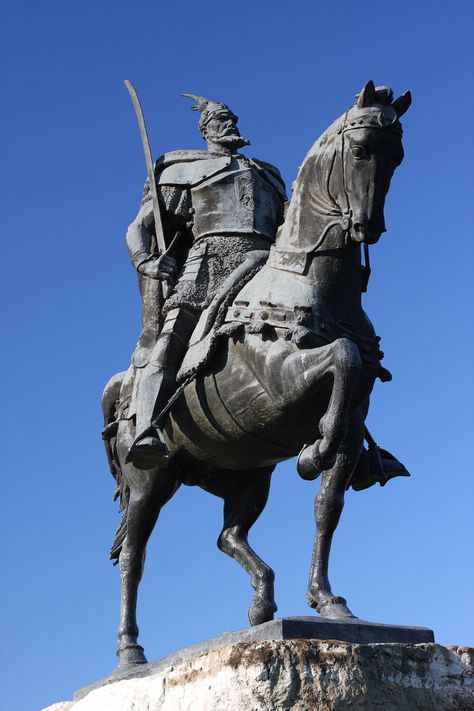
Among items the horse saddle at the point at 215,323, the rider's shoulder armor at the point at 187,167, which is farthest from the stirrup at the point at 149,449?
the rider's shoulder armor at the point at 187,167

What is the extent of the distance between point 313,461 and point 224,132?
3.64 meters

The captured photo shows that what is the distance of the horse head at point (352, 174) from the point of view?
9359 millimetres

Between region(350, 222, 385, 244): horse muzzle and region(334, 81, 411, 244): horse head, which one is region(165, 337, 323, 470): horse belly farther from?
region(334, 81, 411, 244): horse head

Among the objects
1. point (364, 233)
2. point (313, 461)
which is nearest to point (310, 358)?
point (313, 461)

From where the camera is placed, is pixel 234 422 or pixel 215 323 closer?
pixel 234 422

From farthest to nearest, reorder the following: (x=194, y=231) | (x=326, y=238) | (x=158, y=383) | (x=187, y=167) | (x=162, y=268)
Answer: (x=187, y=167) → (x=194, y=231) → (x=162, y=268) → (x=158, y=383) → (x=326, y=238)

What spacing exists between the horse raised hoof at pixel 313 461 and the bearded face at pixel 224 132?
3.36 metres

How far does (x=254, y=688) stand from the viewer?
7988 mm

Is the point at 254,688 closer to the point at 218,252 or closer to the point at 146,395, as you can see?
the point at 146,395

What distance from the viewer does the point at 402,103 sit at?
31.5 ft

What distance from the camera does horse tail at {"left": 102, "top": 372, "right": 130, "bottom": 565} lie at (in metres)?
11.2

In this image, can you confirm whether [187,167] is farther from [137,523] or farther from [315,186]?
[137,523]

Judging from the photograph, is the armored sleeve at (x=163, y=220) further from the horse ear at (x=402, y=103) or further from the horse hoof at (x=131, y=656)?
the horse hoof at (x=131, y=656)

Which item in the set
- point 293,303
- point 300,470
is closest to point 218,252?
point 293,303
